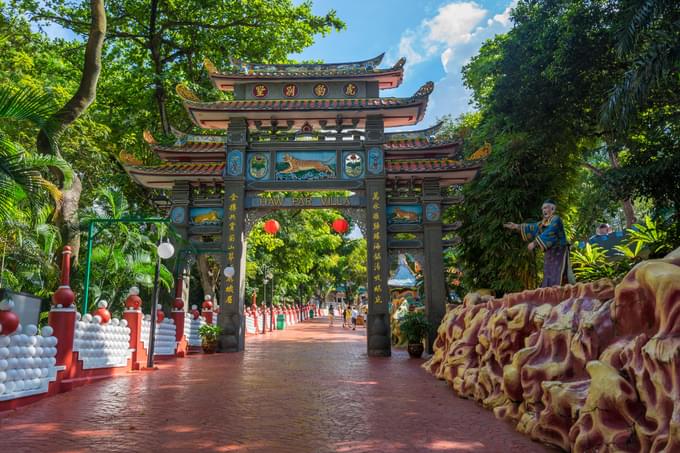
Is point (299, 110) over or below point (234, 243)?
over

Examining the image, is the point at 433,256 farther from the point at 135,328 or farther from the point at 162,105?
the point at 162,105

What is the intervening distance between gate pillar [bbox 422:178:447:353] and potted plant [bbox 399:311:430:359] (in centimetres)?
40

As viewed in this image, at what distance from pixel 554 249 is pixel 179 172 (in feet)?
34.5

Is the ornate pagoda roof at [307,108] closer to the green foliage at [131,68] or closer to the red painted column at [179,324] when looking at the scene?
the green foliage at [131,68]

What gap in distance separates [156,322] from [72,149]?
6482 millimetres

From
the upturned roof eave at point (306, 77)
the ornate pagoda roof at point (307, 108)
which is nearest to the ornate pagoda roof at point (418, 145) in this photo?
the ornate pagoda roof at point (307, 108)

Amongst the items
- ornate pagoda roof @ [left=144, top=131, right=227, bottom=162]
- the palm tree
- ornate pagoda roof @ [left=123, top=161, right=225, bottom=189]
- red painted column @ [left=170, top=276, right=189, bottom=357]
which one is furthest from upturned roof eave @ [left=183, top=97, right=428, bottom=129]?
the palm tree

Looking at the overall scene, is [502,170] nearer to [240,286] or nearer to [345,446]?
[240,286]

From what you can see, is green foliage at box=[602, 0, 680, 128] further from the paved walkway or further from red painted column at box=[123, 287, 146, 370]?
red painted column at box=[123, 287, 146, 370]

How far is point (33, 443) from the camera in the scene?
438cm

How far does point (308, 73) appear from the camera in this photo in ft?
49.5

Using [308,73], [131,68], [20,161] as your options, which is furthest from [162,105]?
[20,161]

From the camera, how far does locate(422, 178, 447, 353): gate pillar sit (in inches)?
519

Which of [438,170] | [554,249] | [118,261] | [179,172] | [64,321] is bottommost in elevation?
[64,321]
